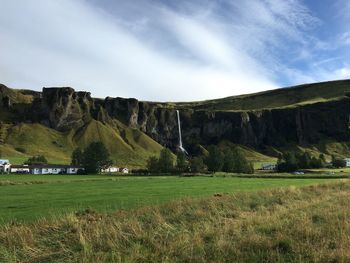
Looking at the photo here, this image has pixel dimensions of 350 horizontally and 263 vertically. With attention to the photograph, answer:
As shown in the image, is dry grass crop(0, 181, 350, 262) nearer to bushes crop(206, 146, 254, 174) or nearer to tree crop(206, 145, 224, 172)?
bushes crop(206, 146, 254, 174)

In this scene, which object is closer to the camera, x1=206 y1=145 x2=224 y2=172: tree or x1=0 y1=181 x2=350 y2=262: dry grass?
x1=0 y1=181 x2=350 y2=262: dry grass

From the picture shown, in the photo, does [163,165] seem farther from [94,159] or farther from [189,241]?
[189,241]

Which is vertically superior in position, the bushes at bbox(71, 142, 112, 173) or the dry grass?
the bushes at bbox(71, 142, 112, 173)

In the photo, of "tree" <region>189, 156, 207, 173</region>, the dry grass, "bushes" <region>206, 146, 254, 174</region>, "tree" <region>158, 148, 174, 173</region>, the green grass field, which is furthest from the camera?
"bushes" <region>206, 146, 254, 174</region>

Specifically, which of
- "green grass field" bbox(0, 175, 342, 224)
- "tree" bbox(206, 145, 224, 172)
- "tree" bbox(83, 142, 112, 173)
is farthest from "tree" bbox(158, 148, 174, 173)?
"green grass field" bbox(0, 175, 342, 224)

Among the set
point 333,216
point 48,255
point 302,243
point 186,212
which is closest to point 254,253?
point 302,243

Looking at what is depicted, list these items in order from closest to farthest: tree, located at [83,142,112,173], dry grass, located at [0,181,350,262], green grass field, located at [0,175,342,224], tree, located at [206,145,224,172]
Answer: dry grass, located at [0,181,350,262] → green grass field, located at [0,175,342,224] → tree, located at [83,142,112,173] → tree, located at [206,145,224,172]

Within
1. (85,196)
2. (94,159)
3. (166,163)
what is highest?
(94,159)

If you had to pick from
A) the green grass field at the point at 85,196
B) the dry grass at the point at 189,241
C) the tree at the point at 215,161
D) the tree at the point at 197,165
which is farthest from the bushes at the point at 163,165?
the dry grass at the point at 189,241

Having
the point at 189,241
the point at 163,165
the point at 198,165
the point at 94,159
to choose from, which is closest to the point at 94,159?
the point at 94,159

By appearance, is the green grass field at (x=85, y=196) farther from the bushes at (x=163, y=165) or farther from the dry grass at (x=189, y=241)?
the bushes at (x=163, y=165)

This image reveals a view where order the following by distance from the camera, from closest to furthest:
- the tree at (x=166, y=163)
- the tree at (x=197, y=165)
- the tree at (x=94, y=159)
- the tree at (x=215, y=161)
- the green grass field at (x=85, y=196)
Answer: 1. the green grass field at (x=85, y=196)
2. the tree at (x=94, y=159)
3. the tree at (x=197, y=165)
4. the tree at (x=166, y=163)
5. the tree at (x=215, y=161)

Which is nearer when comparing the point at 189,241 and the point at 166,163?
the point at 189,241

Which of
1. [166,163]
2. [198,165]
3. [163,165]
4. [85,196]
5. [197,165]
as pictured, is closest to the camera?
[85,196]
